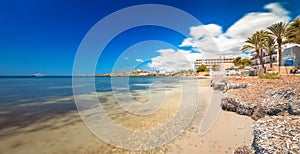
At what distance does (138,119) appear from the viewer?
23.3 feet

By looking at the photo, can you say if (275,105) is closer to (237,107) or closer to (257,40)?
(237,107)

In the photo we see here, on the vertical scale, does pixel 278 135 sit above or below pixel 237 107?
above

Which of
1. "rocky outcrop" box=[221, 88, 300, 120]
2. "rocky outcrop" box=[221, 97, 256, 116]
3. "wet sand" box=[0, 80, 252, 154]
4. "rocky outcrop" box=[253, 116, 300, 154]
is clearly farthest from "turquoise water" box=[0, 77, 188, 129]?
"rocky outcrop" box=[221, 88, 300, 120]

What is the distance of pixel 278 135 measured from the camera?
2.43 m

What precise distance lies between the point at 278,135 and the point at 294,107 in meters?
2.50

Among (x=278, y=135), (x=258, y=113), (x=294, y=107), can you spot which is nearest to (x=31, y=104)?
(x=278, y=135)

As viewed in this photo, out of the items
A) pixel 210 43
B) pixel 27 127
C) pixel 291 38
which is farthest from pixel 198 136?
pixel 291 38

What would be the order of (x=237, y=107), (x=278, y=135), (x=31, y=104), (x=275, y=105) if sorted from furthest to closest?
(x=31, y=104), (x=237, y=107), (x=275, y=105), (x=278, y=135)

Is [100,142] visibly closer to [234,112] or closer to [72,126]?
[72,126]

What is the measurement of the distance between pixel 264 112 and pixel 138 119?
17.1 ft

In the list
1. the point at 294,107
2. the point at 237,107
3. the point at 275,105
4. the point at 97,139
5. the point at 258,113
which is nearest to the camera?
the point at 294,107

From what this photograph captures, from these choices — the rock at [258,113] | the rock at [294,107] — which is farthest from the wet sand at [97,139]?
the rock at [294,107]

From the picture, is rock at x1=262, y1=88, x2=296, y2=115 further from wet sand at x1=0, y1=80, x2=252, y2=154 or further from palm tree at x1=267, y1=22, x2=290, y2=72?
palm tree at x1=267, y1=22, x2=290, y2=72

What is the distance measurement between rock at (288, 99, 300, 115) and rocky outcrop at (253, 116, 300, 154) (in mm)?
1743
